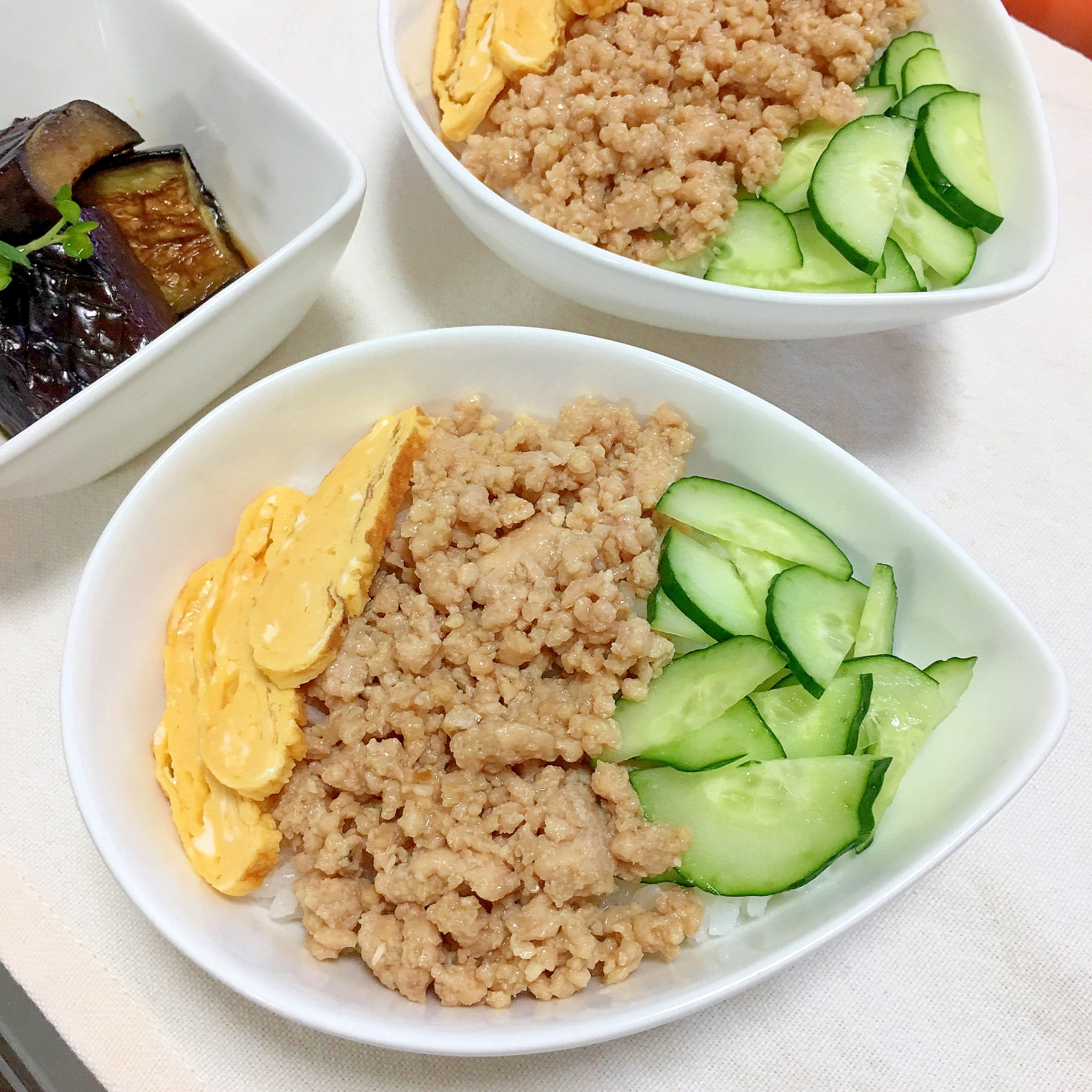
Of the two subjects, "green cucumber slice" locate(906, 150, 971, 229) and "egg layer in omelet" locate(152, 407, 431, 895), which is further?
"green cucumber slice" locate(906, 150, 971, 229)

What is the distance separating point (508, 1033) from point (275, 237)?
162 centimetres

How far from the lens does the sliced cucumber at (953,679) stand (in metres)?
1.50

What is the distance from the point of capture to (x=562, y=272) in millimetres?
1745

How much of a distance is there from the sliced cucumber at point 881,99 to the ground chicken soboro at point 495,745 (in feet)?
2.73

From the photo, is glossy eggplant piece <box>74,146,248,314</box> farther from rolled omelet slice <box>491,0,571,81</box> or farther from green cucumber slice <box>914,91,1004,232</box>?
green cucumber slice <box>914,91,1004,232</box>

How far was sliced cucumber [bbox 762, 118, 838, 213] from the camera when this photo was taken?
181 centimetres

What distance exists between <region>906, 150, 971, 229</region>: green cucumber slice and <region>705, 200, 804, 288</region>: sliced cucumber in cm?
27

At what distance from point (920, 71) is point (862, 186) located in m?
0.39

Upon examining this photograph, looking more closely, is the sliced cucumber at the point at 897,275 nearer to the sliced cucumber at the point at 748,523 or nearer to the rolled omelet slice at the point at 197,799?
the sliced cucumber at the point at 748,523

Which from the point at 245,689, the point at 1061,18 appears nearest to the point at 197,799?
the point at 245,689

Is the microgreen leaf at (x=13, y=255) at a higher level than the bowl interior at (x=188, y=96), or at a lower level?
lower

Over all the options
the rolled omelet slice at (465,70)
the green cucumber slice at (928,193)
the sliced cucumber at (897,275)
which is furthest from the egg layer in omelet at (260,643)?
the green cucumber slice at (928,193)

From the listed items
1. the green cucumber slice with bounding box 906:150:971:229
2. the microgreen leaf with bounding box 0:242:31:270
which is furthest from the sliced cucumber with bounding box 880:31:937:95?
the microgreen leaf with bounding box 0:242:31:270

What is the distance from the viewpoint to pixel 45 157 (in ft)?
5.85
